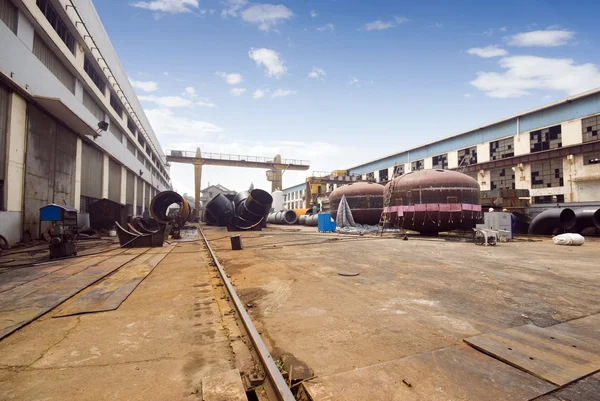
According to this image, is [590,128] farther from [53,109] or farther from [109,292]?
[53,109]

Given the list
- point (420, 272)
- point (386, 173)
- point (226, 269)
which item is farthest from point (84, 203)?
point (386, 173)

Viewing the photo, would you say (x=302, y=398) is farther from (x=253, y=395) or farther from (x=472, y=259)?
(x=472, y=259)

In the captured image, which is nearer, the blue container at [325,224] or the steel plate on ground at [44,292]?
the steel plate on ground at [44,292]

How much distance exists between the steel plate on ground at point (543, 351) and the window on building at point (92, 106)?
68.1ft

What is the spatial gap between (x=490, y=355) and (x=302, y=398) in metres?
1.71

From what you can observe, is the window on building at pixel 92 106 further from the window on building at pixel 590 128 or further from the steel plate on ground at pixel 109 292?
the window on building at pixel 590 128

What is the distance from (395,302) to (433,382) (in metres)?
1.91

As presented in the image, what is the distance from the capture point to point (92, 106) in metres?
17.5

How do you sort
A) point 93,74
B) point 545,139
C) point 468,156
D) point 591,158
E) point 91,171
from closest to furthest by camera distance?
point 91,171, point 93,74, point 591,158, point 545,139, point 468,156

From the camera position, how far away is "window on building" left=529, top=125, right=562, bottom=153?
2442cm

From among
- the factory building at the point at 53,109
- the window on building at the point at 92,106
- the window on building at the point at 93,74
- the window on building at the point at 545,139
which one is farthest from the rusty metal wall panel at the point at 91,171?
the window on building at the point at 545,139

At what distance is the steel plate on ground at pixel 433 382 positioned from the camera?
190 centimetres

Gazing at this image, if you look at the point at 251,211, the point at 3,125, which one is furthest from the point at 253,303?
the point at 251,211

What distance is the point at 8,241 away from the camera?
9.75 metres
